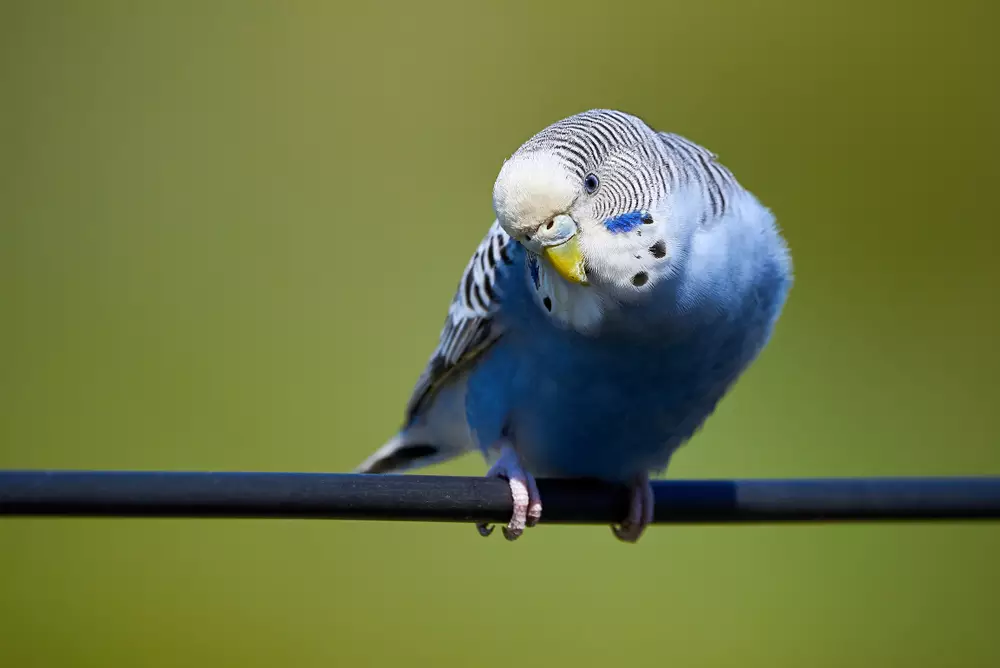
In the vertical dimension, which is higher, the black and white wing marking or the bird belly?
the black and white wing marking

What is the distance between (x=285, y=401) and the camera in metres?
5.39

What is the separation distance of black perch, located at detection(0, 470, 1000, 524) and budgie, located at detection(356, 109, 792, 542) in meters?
0.18

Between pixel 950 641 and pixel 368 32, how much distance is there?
418cm

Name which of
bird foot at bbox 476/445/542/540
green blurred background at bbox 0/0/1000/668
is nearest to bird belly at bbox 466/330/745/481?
bird foot at bbox 476/445/542/540

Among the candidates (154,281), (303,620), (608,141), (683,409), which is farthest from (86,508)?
(154,281)

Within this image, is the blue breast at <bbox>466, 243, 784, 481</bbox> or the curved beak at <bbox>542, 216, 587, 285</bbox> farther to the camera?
the blue breast at <bbox>466, 243, 784, 481</bbox>

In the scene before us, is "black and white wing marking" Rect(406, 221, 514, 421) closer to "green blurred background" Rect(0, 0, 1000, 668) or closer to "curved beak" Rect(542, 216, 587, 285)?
"curved beak" Rect(542, 216, 587, 285)

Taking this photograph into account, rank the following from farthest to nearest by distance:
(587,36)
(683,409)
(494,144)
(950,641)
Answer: (587,36) < (494,144) < (950,641) < (683,409)

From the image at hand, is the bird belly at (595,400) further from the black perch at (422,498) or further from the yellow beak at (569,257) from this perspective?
the yellow beak at (569,257)

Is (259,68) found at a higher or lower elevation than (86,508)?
higher

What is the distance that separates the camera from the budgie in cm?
219

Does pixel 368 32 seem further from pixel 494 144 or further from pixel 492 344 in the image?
pixel 492 344

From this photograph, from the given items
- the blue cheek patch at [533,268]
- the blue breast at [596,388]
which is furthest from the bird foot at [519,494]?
the blue cheek patch at [533,268]

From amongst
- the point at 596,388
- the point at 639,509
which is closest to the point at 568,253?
the point at 596,388
